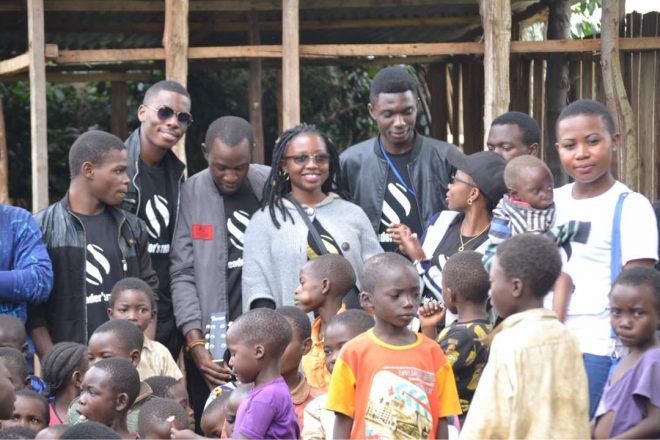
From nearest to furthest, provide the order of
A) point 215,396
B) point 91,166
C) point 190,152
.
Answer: point 215,396
point 91,166
point 190,152

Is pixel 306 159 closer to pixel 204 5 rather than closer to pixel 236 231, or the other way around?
pixel 236 231

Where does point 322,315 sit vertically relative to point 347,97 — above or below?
below

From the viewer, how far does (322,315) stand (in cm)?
604

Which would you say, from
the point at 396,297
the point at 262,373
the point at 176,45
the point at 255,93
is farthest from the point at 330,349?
the point at 255,93

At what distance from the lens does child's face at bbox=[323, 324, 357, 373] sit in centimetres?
543

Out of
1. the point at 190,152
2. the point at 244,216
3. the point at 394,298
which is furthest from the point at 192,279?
the point at 190,152

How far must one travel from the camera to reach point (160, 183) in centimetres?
700

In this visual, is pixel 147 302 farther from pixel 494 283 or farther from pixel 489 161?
pixel 494 283

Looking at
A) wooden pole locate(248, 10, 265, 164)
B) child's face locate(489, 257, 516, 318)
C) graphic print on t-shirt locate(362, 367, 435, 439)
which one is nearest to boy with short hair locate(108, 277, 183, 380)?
graphic print on t-shirt locate(362, 367, 435, 439)

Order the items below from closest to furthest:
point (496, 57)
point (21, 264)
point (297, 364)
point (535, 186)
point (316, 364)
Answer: point (297, 364) → point (535, 186) → point (316, 364) → point (21, 264) → point (496, 57)

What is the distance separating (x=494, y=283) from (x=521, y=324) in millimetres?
229

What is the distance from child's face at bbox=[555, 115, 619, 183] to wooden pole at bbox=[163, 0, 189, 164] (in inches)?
122

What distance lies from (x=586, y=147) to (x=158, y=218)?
104 inches

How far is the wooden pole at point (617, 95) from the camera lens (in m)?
8.18
